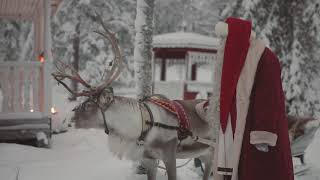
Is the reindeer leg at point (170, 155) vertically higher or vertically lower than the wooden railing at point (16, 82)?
lower

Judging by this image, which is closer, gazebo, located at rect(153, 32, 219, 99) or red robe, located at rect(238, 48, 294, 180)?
red robe, located at rect(238, 48, 294, 180)

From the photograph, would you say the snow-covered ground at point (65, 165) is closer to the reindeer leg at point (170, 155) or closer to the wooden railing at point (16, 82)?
the wooden railing at point (16, 82)

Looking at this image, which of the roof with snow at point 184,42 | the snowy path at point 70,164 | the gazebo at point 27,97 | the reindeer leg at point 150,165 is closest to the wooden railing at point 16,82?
the gazebo at point 27,97

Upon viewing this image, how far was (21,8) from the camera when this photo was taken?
11.4m

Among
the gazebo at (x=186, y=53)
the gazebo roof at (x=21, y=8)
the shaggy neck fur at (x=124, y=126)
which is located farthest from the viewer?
the gazebo at (x=186, y=53)

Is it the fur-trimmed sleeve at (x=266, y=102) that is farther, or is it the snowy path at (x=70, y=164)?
the snowy path at (x=70, y=164)

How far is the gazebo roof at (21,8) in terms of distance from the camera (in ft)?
33.3

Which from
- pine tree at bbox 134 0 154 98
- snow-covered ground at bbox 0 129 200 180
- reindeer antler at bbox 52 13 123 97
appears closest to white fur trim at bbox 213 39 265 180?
reindeer antler at bbox 52 13 123 97

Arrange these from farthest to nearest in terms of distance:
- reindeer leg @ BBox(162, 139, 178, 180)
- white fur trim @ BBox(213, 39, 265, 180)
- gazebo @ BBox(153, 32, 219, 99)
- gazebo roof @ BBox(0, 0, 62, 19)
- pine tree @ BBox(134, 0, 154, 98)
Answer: gazebo @ BBox(153, 32, 219, 99) → gazebo roof @ BBox(0, 0, 62, 19) → pine tree @ BBox(134, 0, 154, 98) → reindeer leg @ BBox(162, 139, 178, 180) → white fur trim @ BBox(213, 39, 265, 180)

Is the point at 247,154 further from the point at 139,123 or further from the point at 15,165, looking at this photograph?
the point at 15,165

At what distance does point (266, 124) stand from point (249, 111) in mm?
203

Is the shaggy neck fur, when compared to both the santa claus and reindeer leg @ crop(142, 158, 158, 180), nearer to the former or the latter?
reindeer leg @ crop(142, 158, 158, 180)

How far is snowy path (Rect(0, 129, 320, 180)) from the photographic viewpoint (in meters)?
5.96

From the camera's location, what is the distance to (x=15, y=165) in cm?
620
